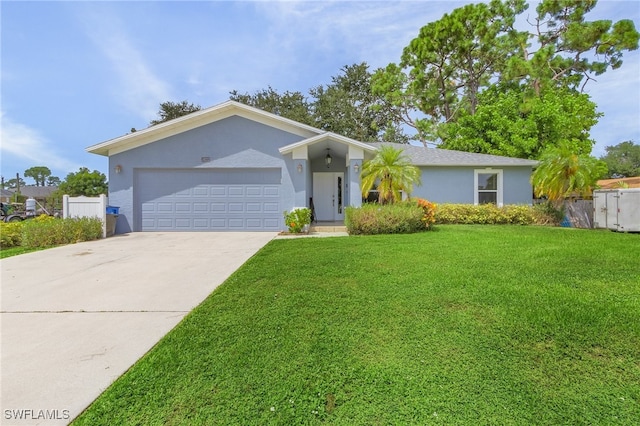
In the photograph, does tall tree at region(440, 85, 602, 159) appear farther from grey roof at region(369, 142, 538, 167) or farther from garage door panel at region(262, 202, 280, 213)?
garage door panel at region(262, 202, 280, 213)

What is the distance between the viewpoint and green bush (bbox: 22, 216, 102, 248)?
367 inches

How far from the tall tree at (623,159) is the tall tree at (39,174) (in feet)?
324

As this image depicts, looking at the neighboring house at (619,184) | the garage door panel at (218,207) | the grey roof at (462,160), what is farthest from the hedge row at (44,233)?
the neighboring house at (619,184)

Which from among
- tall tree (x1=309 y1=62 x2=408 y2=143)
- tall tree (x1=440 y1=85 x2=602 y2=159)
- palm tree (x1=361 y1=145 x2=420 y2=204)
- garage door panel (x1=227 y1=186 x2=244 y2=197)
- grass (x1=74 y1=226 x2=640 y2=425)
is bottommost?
grass (x1=74 y1=226 x2=640 y2=425)

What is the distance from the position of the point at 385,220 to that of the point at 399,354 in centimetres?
758

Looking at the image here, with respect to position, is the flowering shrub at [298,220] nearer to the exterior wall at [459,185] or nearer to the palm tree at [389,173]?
the palm tree at [389,173]

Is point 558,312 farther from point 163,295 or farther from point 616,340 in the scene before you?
point 163,295

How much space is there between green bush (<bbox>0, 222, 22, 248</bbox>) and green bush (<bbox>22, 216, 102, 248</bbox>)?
1.12 feet

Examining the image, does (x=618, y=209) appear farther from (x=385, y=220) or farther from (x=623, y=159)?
(x=623, y=159)

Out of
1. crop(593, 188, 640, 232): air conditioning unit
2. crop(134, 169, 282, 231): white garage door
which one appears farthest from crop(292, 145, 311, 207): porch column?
crop(593, 188, 640, 232): air conditioning unit

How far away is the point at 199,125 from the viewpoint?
41.7ft

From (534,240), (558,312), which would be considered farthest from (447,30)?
(558,312)

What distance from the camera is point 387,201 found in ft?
40.7

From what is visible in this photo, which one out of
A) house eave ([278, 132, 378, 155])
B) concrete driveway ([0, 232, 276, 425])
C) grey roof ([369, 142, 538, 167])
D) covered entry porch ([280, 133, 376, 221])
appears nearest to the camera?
concrete driveway ([0, 232, 276, 425])
